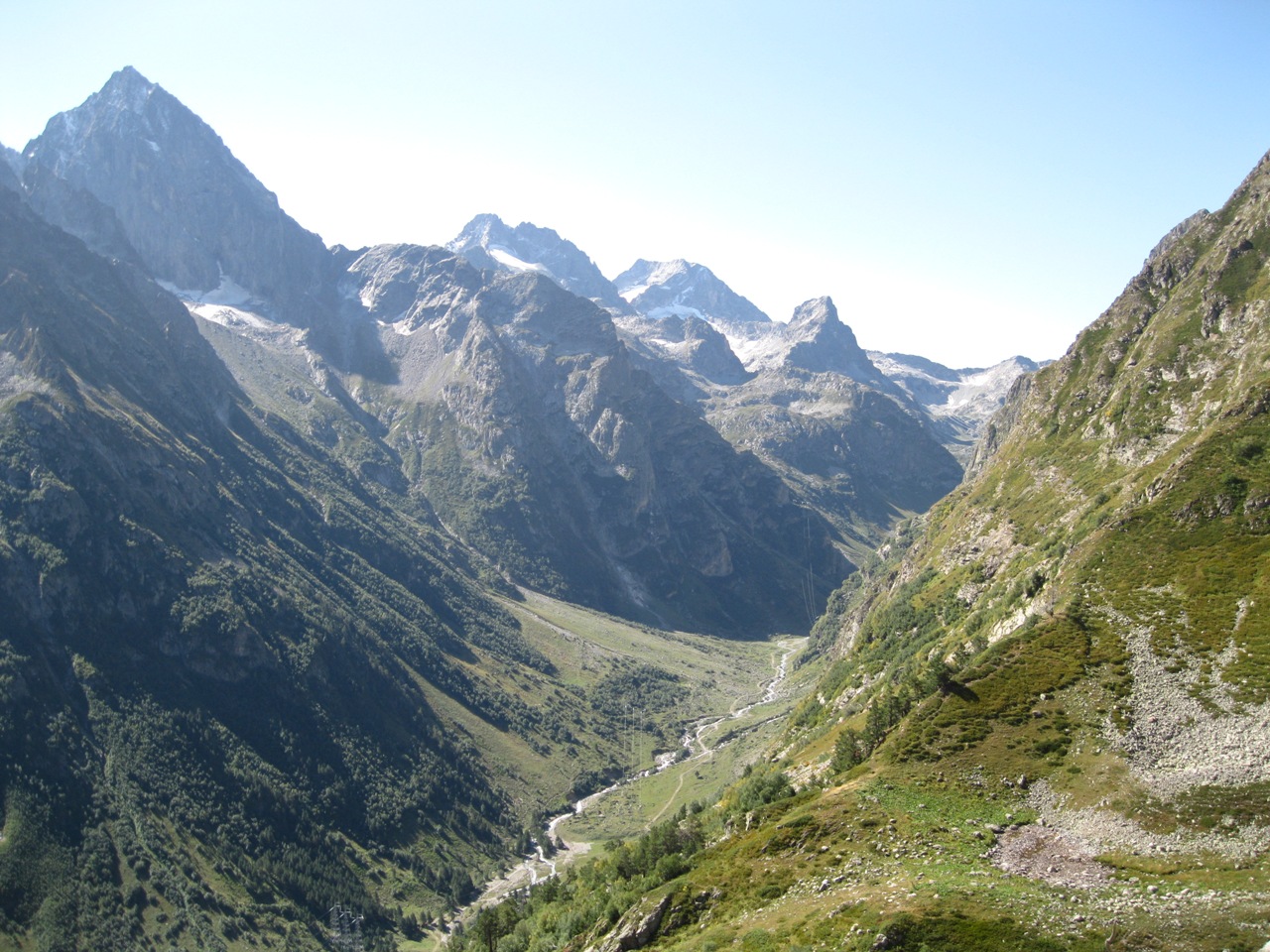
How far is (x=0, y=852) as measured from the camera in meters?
167

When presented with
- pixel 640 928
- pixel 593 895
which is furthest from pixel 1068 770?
pixel 593 895

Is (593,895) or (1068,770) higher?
(1068,770)

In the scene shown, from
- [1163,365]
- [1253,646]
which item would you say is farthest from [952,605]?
[1253,646]

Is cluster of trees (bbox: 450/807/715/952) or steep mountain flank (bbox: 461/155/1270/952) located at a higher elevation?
steep mountain flank (bbox: 461/155/1270/952)

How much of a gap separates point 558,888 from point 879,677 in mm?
60669

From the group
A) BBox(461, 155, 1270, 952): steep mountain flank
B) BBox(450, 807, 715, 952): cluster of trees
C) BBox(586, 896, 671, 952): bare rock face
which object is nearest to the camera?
BBox(461, 155, 1270, 952): steep mountain flank

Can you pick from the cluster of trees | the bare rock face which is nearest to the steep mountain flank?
the bare rock face

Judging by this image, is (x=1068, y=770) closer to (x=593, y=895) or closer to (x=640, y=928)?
(x=640, y=928)

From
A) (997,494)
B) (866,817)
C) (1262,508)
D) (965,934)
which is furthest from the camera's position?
(997,494)

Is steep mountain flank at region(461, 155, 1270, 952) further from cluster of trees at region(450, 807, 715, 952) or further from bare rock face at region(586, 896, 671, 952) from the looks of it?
cluster of trees at region(450, 807, 715, 952)

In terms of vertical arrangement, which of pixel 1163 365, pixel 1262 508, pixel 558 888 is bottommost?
pixel 558 888

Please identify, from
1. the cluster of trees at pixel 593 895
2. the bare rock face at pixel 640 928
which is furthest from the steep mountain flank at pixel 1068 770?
the cluster of trees at pixel 593 895

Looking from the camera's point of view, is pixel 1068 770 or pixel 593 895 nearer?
pixel 1068 770

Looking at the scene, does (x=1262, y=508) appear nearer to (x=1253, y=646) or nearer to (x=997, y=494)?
(x=1253, y=646)
